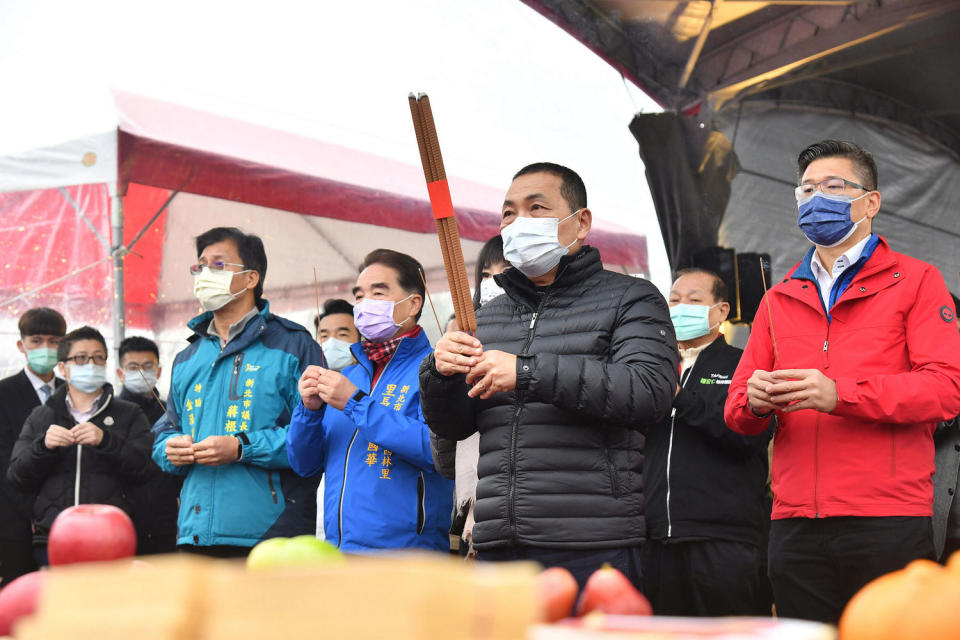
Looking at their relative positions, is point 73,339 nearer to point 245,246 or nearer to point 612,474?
Result: point 245,246

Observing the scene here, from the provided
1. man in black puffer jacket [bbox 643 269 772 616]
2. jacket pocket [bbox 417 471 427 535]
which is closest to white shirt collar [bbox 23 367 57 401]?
jacket pocket [bbox 417 471 427 535]

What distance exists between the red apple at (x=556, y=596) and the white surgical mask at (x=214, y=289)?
2687 mm

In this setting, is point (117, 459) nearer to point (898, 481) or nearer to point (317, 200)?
point (317, 200)

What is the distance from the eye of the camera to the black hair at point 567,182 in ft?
8.43

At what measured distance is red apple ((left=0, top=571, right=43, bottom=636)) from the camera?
111 centimetres

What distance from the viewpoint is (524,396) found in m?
2.29

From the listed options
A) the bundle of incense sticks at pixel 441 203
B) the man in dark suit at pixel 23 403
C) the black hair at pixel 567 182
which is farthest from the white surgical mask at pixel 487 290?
the man in dark suit at pixel 23 403

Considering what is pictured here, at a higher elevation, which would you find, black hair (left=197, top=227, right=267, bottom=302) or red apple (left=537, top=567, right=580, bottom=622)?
black hair (left=197, top=227, right=267, bottom=302)

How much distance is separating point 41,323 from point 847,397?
167 inches

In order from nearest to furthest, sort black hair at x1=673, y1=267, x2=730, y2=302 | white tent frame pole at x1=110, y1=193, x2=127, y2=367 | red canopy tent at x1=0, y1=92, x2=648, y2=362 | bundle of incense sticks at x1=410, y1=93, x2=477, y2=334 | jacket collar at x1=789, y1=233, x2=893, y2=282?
bundle of incense sticks at x1=410, y1=93, x2=477, y2=334
jacket collar at x1=789, y1=233, x2=893, y2=282
black hair at x1=673, y1=267, x2=730, y2=302
red canopy tent at x1=0, y1=92, x2=648, y2=362
white tent frame pole at x1=110, y1=193, x2=127, y2=367

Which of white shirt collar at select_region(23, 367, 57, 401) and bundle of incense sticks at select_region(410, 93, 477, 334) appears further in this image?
white shirt collar at select_region(23, 367, 57, 401)

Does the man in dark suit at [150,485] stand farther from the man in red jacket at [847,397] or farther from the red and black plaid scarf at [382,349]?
the man in red jacket at [847,397]

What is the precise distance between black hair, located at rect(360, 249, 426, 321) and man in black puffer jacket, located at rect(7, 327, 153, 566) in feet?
5.35

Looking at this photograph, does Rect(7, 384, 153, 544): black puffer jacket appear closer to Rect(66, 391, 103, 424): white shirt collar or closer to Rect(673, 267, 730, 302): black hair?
Rect(66, 391, 103, 424): white shirt collar
